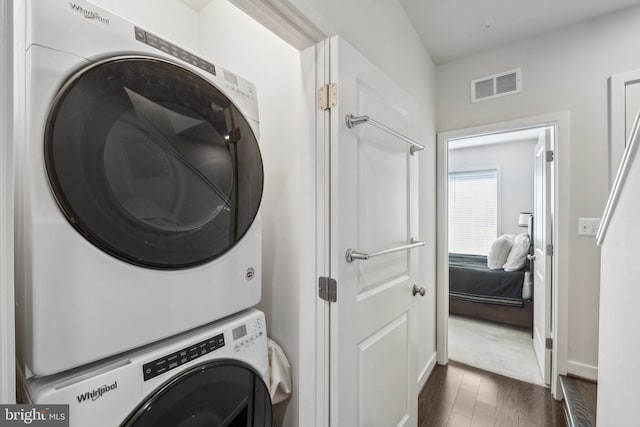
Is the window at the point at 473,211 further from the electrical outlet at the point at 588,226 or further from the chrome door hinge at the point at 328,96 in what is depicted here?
the chrome door hinge at the point at 328,96

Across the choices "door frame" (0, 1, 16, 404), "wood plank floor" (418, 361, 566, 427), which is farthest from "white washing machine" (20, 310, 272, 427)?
"wood plank floor" (418, 361, 566, 427)

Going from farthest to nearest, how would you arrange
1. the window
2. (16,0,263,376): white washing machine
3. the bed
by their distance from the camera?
the window, the bed, (16,0,263,376): white washing machine

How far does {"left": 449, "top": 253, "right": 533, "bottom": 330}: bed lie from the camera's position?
3215 mm

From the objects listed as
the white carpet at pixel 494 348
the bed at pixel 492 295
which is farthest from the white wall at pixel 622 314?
the bed at pixel 492 295

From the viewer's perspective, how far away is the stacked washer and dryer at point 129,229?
→ 0.54m

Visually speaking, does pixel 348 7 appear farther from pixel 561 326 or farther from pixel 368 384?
pixel 561 326

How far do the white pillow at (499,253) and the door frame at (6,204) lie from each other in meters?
4.35

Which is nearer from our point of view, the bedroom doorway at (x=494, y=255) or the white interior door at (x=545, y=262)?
the white interior door at (x=545, y=262)

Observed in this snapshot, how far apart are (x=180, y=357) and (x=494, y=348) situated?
311 centimetres

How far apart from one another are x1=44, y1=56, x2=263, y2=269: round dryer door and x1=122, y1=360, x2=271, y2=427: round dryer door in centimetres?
30

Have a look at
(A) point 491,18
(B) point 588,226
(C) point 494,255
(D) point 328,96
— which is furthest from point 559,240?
(D) point 328,96

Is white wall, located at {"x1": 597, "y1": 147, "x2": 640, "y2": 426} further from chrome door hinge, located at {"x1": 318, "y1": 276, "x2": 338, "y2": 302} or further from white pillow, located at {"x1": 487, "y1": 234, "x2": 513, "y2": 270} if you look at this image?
white pillow, located at {"x1": 487, "y1": 234, "x2": 513, "y2": 270}

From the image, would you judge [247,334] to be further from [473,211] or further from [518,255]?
[473,211]

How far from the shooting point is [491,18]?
1.99 metres
